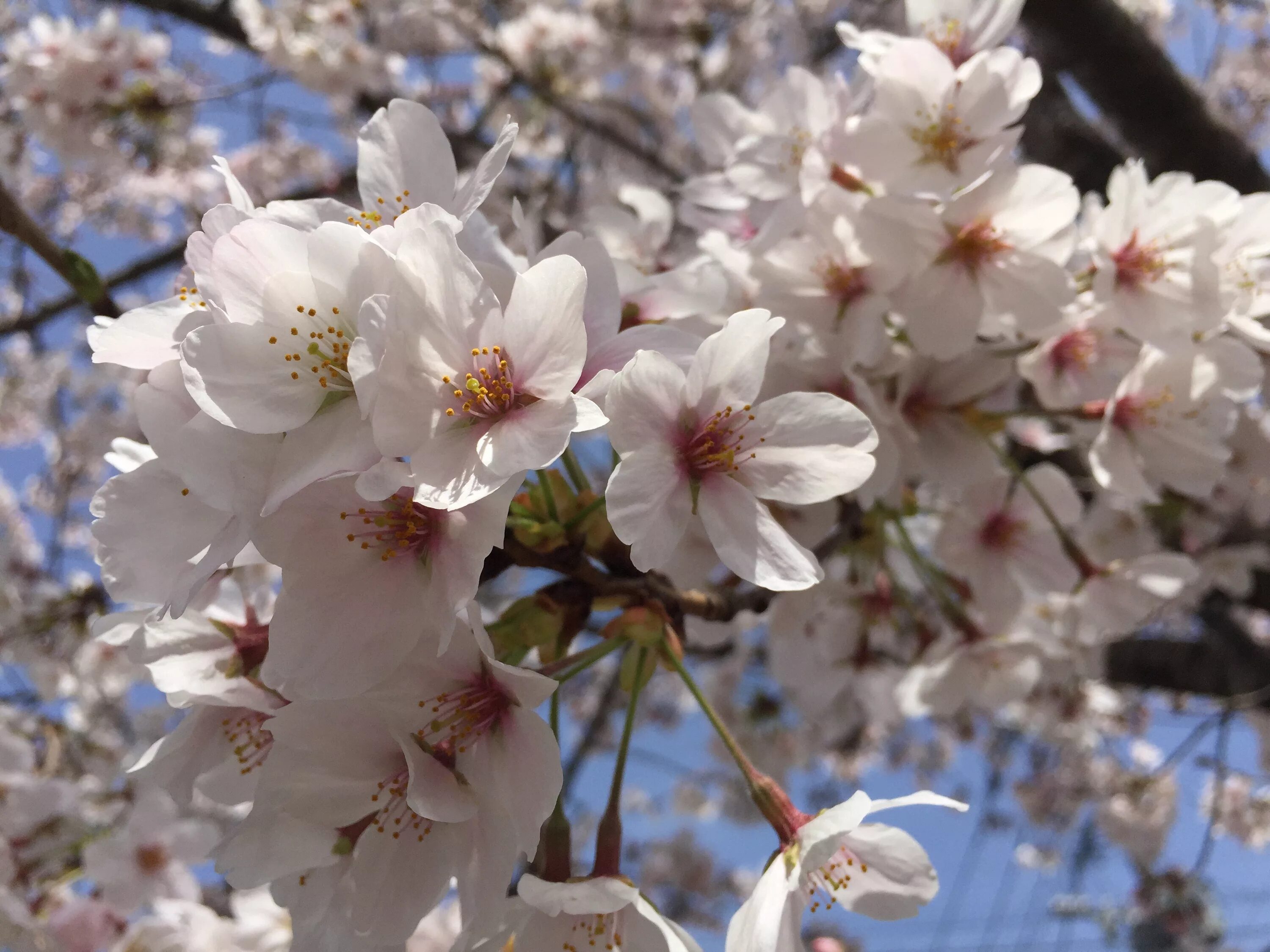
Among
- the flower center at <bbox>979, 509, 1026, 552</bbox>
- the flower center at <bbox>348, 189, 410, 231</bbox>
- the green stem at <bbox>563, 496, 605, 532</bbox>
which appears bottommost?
the flower center at <bbox>979, 509, 1026, 552</bbox>

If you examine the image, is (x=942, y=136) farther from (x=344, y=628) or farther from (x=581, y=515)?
(x=344, y=628)

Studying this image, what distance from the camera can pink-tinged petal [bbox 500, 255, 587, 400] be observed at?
68 centimetres

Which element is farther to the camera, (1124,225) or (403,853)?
(1124,225)

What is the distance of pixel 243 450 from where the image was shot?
68cm

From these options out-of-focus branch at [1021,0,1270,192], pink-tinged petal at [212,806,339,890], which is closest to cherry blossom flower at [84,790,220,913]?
pink-tinged petal at [212,806,339,890]

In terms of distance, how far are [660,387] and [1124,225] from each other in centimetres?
83

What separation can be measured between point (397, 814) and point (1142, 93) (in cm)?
250

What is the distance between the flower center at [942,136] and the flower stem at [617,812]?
30.1 inches

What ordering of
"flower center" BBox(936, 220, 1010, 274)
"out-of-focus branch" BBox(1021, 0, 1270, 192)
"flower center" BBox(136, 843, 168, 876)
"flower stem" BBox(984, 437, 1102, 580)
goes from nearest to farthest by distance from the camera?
"flower center" BBox(936, 220, 1010, 274) < "flower stem" BBox(984, 437, 1102, 580) < "flower center" BBox(136, 843, 168, 876) < "out-of-focus branch" BBox(1021, 0, 1270, 192)

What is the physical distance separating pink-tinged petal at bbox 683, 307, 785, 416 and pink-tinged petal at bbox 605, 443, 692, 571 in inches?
2.7

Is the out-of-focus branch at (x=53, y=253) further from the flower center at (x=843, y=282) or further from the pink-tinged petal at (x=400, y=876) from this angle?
the flower center at (x=843, y=282)

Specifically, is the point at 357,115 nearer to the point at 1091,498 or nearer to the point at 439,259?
the point at 1091,498

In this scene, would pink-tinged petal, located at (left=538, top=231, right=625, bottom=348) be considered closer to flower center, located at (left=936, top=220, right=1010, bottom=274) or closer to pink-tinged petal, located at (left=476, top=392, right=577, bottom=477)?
pink-tinged petal, located at (left=476, top=392, right=577, bottom=477)

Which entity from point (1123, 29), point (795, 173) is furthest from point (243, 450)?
point (1123, 29)
